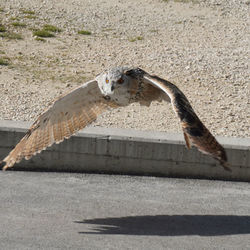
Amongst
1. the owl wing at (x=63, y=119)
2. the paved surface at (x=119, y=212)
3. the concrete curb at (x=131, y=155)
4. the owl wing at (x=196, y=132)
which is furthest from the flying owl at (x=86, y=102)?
the concrete curb at (x=131, y=155)

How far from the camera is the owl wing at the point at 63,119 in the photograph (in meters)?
7.20

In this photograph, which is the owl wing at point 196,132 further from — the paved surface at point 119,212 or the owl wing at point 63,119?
the owl wing at point 63,119

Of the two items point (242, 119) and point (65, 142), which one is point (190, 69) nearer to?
point (242, 119)

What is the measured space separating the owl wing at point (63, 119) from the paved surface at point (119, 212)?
0.70 meters

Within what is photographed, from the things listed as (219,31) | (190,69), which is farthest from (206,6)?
(190,69)

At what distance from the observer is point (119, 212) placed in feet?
24.2

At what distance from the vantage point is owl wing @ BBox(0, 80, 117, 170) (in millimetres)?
7195

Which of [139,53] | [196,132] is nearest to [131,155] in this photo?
[196,132]

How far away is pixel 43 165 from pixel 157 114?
2.27 m

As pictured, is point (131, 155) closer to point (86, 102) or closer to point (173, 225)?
point (86, 102)

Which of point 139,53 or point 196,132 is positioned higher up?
point 139,53

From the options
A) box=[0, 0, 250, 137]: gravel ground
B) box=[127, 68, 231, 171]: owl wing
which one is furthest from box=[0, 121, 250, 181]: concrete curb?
box=[127, 68, 231, 171]: owl wing

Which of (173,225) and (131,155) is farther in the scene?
(131,155)

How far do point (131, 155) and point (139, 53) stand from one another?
16.9ft
